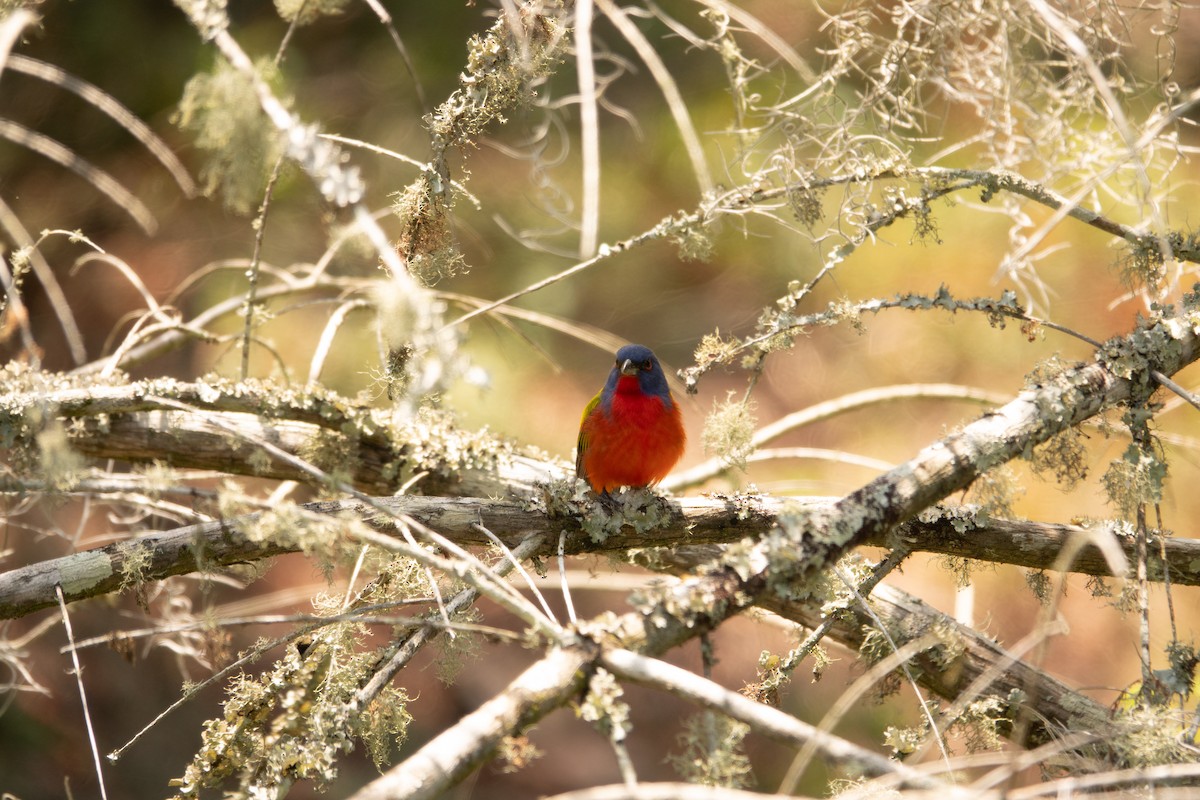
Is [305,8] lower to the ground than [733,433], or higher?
higher

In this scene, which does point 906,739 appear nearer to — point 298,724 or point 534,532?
point 534,532

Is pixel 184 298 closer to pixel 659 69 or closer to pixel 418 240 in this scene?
pixel 418 240

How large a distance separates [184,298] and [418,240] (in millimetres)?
4956

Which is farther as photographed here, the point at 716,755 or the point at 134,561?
the point at 134,561

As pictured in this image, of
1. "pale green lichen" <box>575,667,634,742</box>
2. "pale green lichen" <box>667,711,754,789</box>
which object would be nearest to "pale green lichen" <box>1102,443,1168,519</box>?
"pale green lichen" <box>667,711,754,789</box>

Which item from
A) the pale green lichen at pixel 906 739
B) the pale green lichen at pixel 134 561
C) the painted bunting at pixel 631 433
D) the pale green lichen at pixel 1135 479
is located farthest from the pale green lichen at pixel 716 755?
the painted bunting at pixel 631 433

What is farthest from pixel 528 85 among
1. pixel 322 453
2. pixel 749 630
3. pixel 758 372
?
pixel 749 630

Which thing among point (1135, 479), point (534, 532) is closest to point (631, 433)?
point (534, 532)

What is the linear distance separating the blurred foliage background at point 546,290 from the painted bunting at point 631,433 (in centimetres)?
176

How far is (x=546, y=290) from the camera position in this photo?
23.5 ft

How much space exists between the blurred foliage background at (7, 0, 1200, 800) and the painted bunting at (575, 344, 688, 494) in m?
1.76

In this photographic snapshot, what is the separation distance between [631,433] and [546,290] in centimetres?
307

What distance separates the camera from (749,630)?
259 inches

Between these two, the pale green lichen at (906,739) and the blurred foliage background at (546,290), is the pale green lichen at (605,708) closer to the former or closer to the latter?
the pale green lichen at (906,739)
